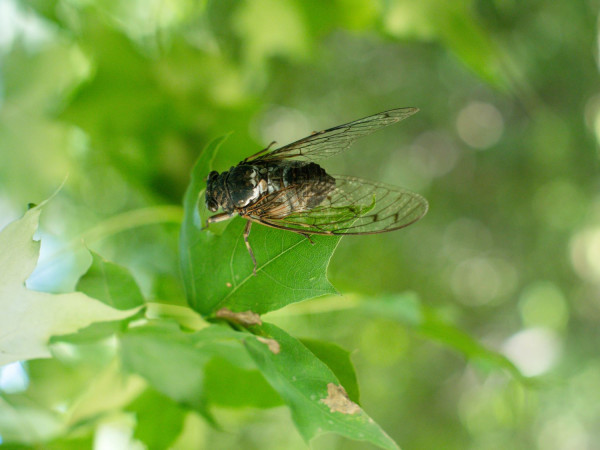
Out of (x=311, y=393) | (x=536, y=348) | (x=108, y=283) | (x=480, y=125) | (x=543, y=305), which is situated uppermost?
(x=480, y=125)

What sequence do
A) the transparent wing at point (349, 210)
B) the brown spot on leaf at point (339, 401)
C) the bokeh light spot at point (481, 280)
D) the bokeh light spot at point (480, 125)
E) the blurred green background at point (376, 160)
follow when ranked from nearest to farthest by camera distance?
the brown spot on leaf at point (339, 401), the transparent wing at point (349, 210), the blurred green background at point (376, 160), the bokeh light spot at point (480, 125), the bokeh light spot at point (481, 280)

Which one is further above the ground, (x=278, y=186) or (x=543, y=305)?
(x=278, y=186)

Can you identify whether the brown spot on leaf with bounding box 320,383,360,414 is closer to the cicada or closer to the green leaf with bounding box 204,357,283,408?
the cicada

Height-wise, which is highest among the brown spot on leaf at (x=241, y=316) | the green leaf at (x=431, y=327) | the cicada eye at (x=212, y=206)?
the cicada eye at (x=212, y=206)

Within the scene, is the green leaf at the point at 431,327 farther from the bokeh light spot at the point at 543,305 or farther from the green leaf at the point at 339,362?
the bokeh light spot at the point at 543,305

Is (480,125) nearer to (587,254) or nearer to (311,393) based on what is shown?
(587,254)

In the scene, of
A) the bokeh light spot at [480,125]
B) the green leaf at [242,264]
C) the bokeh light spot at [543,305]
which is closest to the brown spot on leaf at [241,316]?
the green leaf at [242,264]

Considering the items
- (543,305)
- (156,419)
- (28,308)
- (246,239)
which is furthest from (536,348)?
(28,308)

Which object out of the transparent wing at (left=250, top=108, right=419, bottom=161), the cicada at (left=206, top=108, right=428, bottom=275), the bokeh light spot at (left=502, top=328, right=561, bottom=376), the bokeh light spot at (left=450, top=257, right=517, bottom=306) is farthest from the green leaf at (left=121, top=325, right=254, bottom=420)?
the bokeh light spot at (left=502, top=328, right=561, bottom=376)

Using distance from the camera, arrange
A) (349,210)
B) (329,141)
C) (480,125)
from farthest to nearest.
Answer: (480,125) < (329,141) < (349,210)
